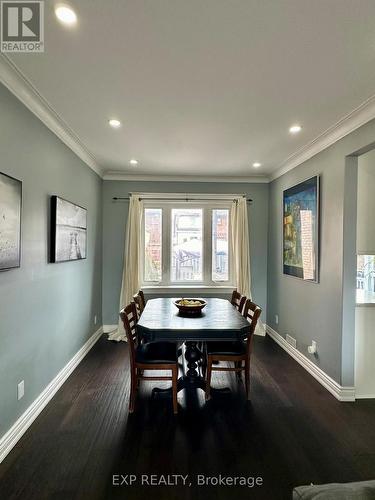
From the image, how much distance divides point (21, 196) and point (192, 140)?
187 cm

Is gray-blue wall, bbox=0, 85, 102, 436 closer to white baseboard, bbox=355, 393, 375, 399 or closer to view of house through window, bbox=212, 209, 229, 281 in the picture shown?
view of house through window, bbox=212, 209, 229, 281

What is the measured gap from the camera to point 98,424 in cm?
229

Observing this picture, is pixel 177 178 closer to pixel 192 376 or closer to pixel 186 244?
pixel 186 244

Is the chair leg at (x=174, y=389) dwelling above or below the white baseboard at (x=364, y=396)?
above

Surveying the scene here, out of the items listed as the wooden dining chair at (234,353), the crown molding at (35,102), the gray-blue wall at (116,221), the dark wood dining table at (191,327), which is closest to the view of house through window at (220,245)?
the gray-blue wall at (116,221)

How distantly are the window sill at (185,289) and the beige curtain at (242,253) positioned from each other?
9.8 inches

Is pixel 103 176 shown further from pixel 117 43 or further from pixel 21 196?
pixel 117 43

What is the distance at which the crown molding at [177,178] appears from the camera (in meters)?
4.59

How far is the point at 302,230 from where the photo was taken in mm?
3504

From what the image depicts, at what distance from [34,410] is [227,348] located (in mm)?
1779

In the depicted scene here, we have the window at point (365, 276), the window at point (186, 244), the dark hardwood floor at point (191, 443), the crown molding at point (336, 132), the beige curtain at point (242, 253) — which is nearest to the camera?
the dark hardwood floor at point (191, 443)

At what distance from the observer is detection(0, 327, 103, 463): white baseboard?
1.95 m

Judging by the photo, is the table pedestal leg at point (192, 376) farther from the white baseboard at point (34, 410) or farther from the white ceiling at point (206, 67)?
the white ceiling at point (206, 67)

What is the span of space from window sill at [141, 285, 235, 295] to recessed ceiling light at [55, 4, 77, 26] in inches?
144
